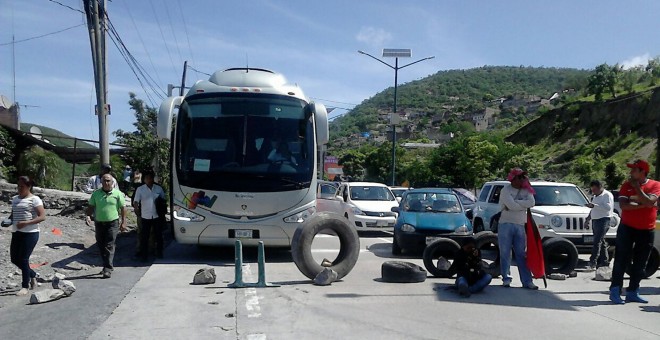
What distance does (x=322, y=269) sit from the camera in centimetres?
996

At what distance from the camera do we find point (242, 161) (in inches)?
477

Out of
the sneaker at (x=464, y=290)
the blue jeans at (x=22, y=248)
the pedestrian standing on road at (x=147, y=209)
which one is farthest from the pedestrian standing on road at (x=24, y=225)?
the sneaker at (x=464, y=290)

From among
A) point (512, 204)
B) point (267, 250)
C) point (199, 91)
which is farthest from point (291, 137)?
point (512, 204)

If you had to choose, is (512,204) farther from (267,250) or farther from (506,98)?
(506,98)

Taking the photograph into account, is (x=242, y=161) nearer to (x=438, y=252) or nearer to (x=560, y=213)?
(x=438, y=252)

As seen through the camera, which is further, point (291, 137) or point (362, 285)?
point (291, 137)

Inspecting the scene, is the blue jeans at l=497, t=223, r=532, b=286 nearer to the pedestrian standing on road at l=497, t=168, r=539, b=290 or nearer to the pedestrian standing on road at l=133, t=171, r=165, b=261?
the pedestrian standing on road at l=497, t=168, r=539, b=290

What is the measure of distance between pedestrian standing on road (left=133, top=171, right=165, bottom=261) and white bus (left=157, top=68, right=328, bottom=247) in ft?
1.18

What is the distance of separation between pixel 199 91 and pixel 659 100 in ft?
181

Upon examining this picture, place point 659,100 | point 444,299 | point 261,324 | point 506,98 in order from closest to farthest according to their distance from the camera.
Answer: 1. point 261,324
2. point 444,299
3. point 659,100
4. point 506,98

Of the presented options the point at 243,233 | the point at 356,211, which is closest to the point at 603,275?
the point at 243,233

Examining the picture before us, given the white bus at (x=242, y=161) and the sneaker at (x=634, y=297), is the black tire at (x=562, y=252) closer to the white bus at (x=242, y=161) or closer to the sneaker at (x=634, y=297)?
the sneaker at (x=634, y=297)

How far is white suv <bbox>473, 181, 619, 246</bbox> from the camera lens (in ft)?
42.2

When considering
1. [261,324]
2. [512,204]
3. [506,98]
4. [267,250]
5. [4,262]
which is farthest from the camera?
[506,98]
